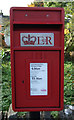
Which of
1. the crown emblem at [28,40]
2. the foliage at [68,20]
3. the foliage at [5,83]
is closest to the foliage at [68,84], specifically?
the foliage at [68,20]

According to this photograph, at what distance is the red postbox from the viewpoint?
61.4 inches

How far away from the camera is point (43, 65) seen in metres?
1.61

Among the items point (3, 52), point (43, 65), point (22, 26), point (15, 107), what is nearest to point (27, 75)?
point (43, 65)

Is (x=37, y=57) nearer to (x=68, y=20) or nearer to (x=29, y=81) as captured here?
(x=29, y=81)

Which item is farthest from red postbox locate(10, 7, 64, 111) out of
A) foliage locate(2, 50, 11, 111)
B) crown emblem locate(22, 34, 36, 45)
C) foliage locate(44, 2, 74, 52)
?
foliage locate(44, 2, 74, 52)

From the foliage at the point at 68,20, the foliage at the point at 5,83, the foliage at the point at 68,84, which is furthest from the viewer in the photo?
the foliage at the point at 68,20

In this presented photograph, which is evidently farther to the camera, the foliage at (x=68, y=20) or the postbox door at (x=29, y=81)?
the foliage at (x=68, y=20)

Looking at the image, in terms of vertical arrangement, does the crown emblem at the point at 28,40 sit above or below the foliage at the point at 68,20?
below

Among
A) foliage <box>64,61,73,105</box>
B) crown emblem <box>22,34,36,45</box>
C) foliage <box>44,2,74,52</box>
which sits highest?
foliage <box>44,2,74,52</box>

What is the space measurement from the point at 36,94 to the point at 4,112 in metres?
1.24

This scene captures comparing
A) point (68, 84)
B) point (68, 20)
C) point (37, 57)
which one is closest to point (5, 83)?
point (68, 84)

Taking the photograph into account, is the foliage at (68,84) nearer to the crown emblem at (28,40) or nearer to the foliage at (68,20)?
the foliage at (68,20)

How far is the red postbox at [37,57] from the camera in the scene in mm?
1559

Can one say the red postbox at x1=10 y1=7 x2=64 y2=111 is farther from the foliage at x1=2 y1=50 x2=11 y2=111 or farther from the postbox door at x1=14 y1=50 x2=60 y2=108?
the foliage at x1=2 y1=50 x2=11 y2=111
